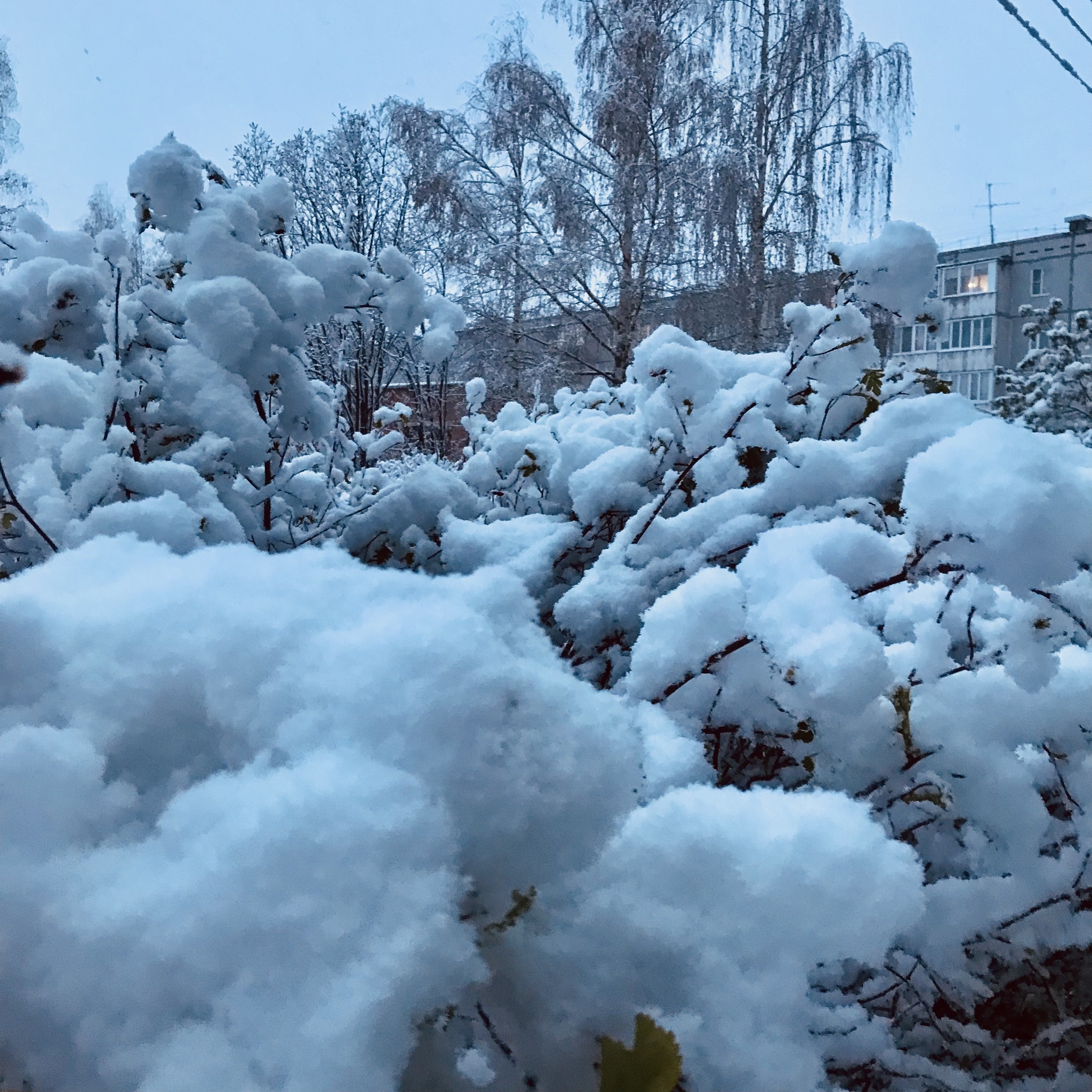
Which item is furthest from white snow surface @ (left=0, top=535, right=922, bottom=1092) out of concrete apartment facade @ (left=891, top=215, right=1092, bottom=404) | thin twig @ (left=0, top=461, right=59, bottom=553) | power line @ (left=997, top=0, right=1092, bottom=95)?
concrete apartment facade @ (left=891, top=215, right=1092, bottom=404)

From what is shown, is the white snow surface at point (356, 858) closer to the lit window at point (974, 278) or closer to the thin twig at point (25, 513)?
the thin twig at point (25, 513)

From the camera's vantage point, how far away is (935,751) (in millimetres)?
946

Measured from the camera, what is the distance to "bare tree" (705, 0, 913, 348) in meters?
11.9

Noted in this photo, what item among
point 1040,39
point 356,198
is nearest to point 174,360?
point 1040,39

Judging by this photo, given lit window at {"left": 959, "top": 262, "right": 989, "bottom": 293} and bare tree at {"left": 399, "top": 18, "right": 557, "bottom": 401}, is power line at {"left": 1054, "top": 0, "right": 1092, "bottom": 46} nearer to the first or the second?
bare tree at {"left": 399, "top": 18, "right": 557, "bottom": 401}

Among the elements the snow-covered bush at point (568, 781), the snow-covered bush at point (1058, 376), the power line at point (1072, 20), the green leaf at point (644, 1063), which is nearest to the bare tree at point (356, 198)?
the snow-covered bush at point (1058, 376)

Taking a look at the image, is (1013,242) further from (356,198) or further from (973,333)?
(356,198)

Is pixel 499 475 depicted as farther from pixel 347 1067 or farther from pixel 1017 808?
pixel 347 1067

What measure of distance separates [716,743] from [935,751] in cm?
23

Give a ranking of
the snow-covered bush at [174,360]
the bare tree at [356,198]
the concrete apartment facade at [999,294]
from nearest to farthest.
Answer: the snow-covered bush at [174,360], the bare tree at [356,198], the concrete apartment facade at [999,294]

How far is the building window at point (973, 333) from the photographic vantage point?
32500 mm

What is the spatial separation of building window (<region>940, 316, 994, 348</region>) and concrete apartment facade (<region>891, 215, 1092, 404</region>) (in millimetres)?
19

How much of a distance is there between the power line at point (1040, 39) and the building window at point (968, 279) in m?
28.8

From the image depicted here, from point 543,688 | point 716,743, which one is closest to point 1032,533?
point 716,743
